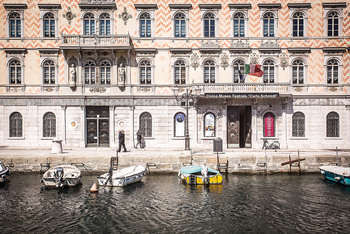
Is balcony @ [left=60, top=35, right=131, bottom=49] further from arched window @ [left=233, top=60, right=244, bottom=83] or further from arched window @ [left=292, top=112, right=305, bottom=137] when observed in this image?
arched window @ [left=292, top=112, right=305, bottom=137]

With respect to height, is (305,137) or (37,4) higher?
(37,4)

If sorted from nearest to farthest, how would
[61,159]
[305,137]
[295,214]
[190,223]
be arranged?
[190,223] → [295,214] → [61,159] → [305,137]

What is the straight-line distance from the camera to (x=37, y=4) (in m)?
→ 30.3

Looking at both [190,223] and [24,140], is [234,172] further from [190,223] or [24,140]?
[24,140]

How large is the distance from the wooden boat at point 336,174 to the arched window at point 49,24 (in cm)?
3040

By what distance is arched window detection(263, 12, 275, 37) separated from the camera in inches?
1192

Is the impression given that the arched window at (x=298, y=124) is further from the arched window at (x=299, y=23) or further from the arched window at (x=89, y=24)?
the arched window at (x=89, y=24)

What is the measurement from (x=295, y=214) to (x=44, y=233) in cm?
1287

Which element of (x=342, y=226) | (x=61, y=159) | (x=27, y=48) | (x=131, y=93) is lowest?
(x=342, y=226)

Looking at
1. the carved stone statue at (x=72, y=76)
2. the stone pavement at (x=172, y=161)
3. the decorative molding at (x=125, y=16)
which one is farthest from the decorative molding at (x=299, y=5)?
the carved stone statue at (x=72, y=76)

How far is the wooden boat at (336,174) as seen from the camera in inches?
778

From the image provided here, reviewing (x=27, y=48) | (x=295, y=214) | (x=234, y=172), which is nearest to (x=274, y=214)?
(x=295, y=214)

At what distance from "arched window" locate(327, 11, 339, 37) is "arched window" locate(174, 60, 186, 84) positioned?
16.8 metres

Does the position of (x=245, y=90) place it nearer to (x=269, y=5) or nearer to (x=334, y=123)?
(x=269, y=5)
